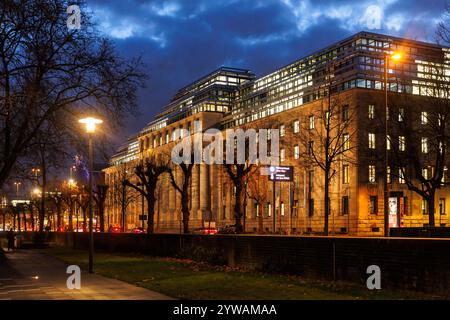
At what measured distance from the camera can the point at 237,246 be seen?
23875 millimetres

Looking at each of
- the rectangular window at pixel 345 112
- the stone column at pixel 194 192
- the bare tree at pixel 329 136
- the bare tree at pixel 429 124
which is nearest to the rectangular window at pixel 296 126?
the bare tree at pixel 329 136

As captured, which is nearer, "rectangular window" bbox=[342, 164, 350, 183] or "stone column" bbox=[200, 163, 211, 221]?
"rectangular window" bbox=[342, 164, 350, 183]

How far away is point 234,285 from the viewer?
17.1 meters

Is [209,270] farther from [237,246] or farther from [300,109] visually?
[300,109]

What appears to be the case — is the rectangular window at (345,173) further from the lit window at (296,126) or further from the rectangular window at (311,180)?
the lit window at (296,126)

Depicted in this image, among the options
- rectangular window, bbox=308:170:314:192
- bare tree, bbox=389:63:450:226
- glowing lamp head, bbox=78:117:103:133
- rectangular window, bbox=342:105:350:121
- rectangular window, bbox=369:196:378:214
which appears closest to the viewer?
glowing lamp head, bbox=78:117:103:133

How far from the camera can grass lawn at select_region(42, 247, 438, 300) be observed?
14.5m

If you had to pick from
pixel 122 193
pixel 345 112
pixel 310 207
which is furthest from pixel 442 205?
pixel 122 193

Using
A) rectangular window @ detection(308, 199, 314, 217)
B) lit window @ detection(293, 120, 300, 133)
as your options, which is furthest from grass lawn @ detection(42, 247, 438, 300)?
lit window @ detection(293, 120, 300, 133)

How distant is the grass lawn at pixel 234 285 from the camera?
1453cm

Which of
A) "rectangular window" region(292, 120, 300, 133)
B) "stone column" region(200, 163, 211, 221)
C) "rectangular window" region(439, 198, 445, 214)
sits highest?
"rectangular window" region(292, 120, 300, 133)

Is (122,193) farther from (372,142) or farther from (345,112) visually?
(372,142)

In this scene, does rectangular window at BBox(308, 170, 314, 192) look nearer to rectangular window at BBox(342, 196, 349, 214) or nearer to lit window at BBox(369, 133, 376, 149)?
rectangular window at BBox(342, 196, 349, 214)
